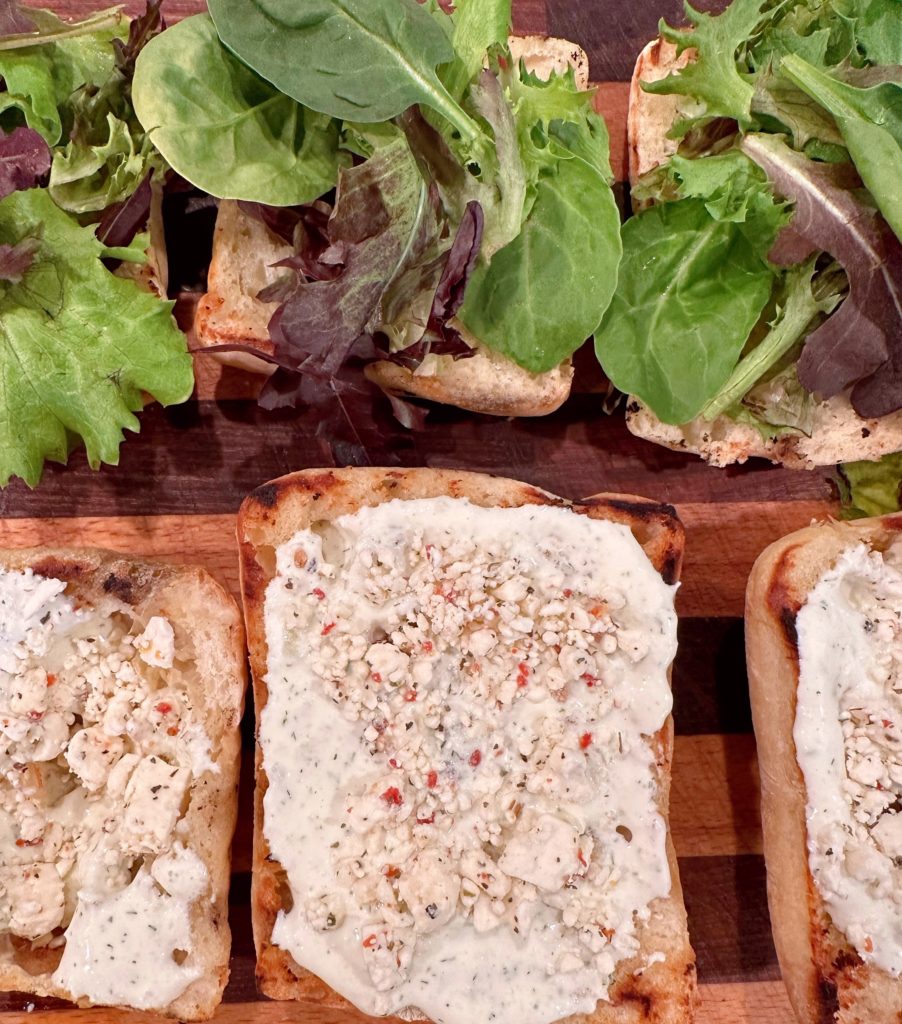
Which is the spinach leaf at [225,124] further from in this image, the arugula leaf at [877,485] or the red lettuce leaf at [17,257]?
the arugula leaf at [877,485]

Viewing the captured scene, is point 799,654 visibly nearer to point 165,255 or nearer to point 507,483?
point 507,483

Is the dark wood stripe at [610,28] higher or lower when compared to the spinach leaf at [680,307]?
higher

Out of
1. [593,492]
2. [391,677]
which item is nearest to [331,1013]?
[391,677]

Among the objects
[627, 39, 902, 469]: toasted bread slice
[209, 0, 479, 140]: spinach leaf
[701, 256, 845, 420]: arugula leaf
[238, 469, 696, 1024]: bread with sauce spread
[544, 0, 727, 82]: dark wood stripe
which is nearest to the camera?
[209, 0, 479, 140]: spinach leaf

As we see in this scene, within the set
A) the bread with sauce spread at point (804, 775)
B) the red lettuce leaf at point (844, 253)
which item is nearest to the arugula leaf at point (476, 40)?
the red lettuce leaf at point (844, 253)

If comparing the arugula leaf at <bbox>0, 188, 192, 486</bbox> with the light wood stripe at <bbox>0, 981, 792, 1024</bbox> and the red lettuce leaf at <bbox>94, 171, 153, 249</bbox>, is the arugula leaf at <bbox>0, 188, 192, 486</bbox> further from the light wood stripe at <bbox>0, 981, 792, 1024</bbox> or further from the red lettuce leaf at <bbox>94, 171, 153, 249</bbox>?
the light wood stripe at <bbox>0, 981, 792, 1024</bbox>

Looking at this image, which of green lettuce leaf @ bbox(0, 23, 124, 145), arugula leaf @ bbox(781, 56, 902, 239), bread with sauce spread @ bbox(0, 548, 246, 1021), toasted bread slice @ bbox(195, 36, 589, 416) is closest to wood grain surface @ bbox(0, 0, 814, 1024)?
toasted bread slice @ bbox(195, 36, 589, 416)
